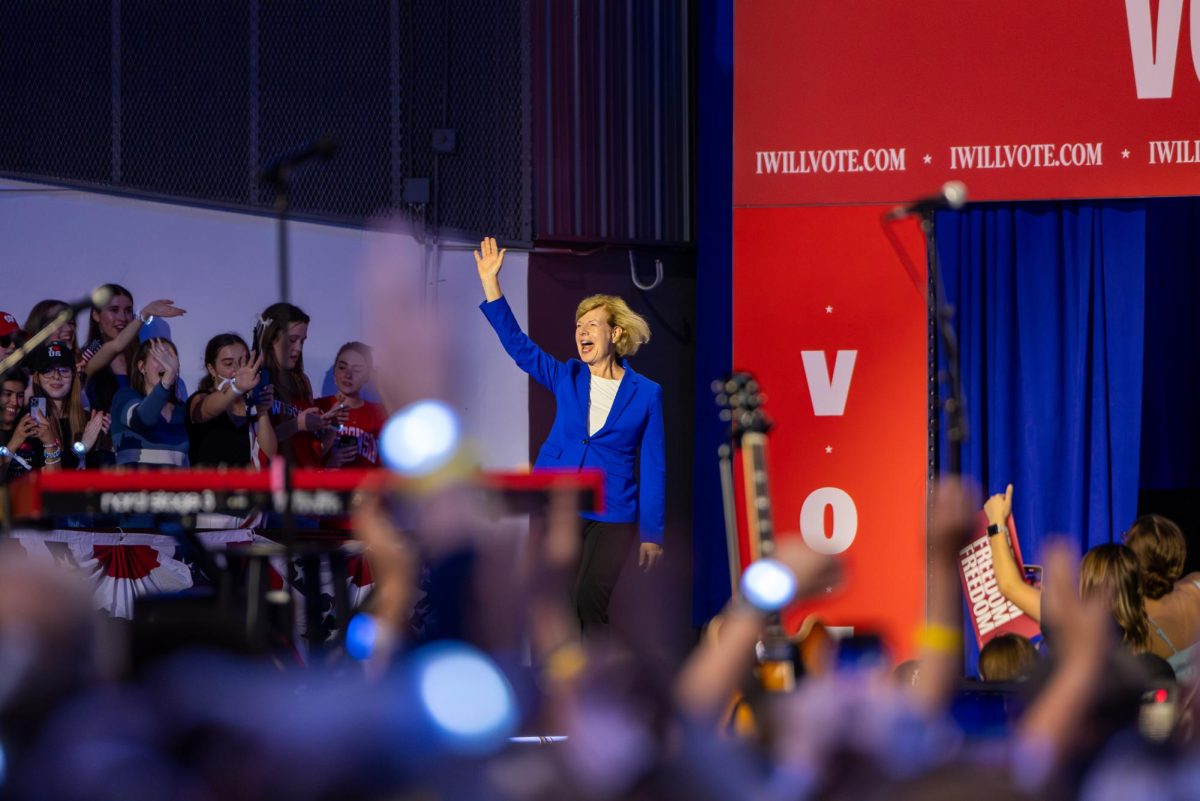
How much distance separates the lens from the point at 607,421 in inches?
202

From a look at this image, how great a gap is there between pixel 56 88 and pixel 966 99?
3919 millimetres

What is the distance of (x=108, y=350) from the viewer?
237 inches

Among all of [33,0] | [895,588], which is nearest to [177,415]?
[33,0]

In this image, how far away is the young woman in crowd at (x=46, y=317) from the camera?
5977 mm

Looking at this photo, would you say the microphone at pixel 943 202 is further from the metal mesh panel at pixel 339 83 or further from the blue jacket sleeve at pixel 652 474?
the metal mesh panel at pixel 339 83

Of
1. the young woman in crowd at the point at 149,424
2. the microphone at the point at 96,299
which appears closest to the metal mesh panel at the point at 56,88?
the young woman in crowd at the point at 149,424

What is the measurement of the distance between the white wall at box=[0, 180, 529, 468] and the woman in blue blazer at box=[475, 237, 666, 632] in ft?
3.17

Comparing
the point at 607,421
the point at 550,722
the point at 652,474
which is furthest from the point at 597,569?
the point at 550,722

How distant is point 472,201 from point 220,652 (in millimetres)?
4610

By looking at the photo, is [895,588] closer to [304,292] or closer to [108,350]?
[304,292]

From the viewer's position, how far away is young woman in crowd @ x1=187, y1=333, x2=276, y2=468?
5973 millimetres

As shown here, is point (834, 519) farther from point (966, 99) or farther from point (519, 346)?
point (966, 99)

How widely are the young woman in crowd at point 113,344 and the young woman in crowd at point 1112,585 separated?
3985 millimetres

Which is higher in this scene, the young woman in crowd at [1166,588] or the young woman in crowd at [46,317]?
the young woman in crowd at [46,317]
